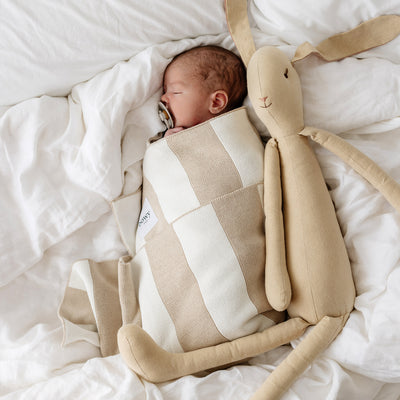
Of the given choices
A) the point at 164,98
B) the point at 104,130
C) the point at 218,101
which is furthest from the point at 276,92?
the point at 104,130

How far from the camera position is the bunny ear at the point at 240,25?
110cm

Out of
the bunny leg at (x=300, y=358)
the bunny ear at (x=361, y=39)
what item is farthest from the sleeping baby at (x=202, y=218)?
the bunny ear at (x=361, y=39)

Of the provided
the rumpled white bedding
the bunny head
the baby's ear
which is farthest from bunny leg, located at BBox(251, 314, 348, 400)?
the baby's ear

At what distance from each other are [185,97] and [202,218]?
31cm

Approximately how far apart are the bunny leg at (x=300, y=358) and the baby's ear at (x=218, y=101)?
0.55m

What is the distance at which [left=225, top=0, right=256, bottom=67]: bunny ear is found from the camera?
3.59 ft

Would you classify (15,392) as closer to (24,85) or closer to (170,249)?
(170,249)

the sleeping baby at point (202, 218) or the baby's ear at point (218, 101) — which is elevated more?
the baby's ear at point (218, 101)

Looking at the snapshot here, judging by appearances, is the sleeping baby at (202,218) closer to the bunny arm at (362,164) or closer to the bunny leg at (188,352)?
the bunny leg at (188,352)

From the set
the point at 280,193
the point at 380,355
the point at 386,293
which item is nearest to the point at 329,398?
the point at 380,355

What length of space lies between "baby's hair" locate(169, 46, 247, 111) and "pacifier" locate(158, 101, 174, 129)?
11 centimetres

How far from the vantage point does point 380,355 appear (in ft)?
2.93

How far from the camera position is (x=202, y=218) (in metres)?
1.00

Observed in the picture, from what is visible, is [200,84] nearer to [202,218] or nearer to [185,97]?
[185,97]
